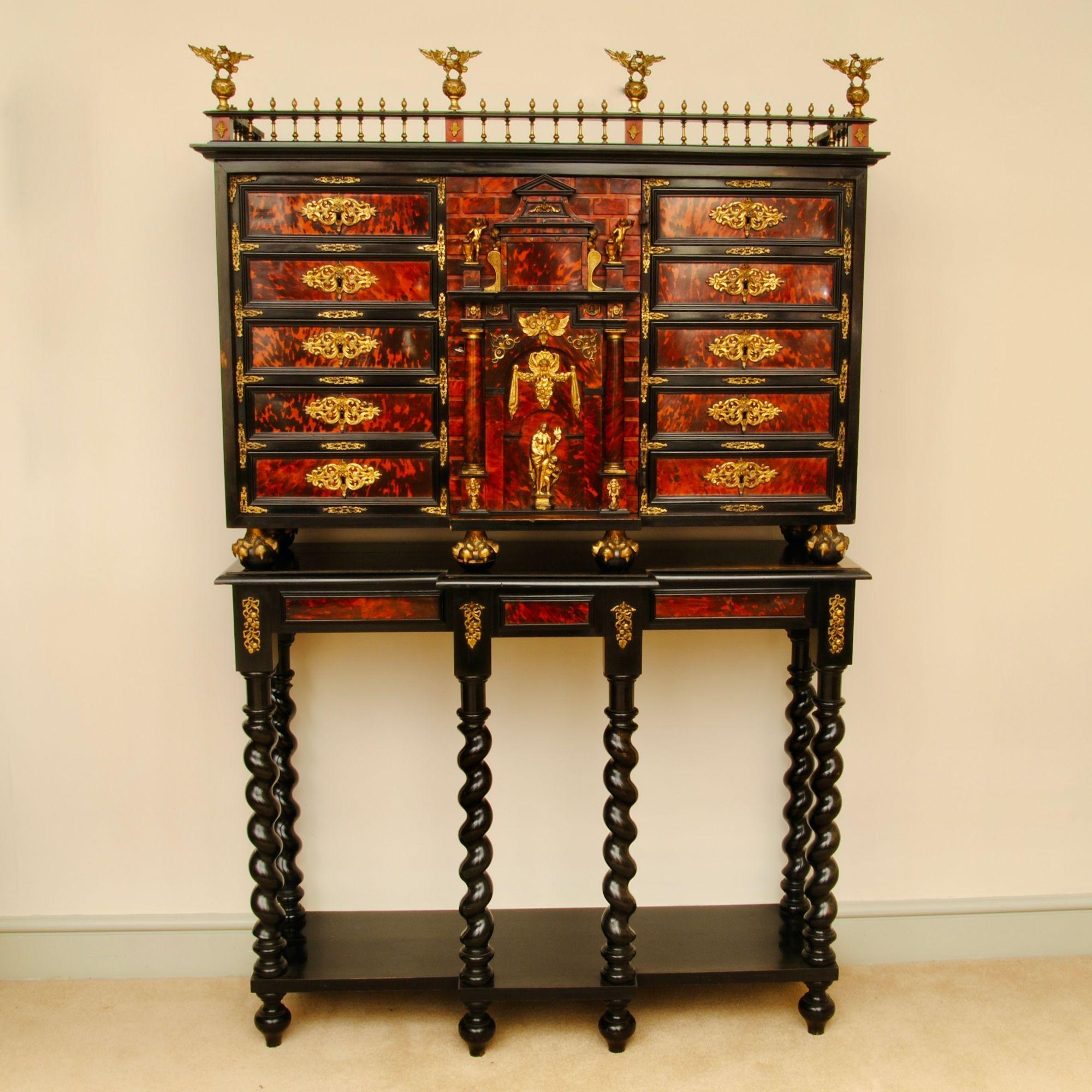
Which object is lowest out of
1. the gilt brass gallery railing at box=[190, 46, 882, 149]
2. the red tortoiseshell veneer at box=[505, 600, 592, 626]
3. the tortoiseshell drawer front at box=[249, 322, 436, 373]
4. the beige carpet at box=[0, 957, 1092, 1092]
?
the beige carpet at box=[0, 957, 1092, 1092]

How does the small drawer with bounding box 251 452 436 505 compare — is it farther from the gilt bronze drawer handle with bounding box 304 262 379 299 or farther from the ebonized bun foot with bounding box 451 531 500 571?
the gilt bronze drawer handle with bounding box 304 262 379 299

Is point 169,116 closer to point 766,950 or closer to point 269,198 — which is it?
point 269,198

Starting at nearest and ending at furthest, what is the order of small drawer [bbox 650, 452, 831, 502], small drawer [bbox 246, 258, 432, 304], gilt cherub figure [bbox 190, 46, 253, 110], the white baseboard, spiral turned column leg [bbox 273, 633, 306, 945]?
gilt cherub figure [bbox 190, 46, 253, 110], small drawer [bbox 246, 258, 432, 304], small drawer [bbox 650, 452, 831, 502], spiral turned column leg [bbox 273, 633, 306, 945], the white baseboard

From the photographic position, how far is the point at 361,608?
2998 mm

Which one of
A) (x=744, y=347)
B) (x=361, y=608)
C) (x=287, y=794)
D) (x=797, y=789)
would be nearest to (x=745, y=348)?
(x=744, y=347)

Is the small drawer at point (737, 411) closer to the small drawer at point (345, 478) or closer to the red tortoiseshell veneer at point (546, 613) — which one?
the red tortoiseshell veneer at point (546, 613)

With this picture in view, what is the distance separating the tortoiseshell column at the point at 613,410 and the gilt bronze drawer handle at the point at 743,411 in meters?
0.25

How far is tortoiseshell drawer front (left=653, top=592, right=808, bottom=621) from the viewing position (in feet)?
9.90

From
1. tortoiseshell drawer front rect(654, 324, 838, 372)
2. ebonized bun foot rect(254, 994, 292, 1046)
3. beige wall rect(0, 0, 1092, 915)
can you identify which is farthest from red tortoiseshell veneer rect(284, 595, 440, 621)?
ebonized bun foot rect(254, 994, 292, 1046)

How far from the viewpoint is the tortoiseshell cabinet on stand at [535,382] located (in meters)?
2.89

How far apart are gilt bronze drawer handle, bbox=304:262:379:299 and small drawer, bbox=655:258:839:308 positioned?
30.6 inches

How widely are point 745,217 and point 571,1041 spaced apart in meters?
2.36

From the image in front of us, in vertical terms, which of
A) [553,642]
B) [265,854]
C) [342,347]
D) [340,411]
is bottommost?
[265,854]

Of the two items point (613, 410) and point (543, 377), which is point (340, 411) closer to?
point (543, 377)
